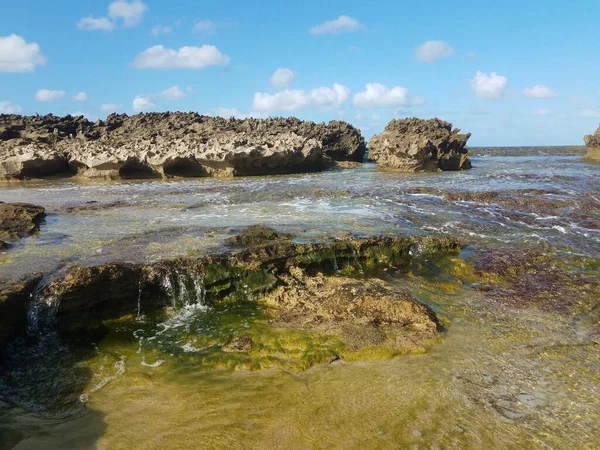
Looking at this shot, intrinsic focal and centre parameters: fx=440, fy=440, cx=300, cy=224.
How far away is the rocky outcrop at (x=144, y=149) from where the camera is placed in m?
24.6

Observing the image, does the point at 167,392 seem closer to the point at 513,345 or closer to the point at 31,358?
the point at 31,358

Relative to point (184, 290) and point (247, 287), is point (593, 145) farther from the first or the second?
point (184, 290)

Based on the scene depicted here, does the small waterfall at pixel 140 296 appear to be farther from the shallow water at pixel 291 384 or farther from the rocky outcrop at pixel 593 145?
the rocky outcrop at pixel 593 145

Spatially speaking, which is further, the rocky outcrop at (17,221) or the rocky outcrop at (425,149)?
the rocky outcrop at (425,149)

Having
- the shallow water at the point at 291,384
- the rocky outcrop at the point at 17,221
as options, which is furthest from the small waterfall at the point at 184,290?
the rocky outcrop at the point at 17,221

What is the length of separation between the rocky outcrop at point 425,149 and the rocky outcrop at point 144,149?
16.3 ft

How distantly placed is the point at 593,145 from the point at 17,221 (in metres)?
42.4

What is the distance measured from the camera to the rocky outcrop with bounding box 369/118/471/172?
2842 cm

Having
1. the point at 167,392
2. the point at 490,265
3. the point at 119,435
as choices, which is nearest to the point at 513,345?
the point at 490,265

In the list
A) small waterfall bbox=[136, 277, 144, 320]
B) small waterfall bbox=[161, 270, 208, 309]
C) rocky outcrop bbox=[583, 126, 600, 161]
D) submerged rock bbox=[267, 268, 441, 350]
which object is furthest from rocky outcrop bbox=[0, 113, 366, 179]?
rocky outcrop bbox=[583, 126, 600, 161]

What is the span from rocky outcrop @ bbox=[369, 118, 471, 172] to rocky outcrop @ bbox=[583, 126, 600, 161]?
14.0 metres

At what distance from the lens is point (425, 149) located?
92.2 feet

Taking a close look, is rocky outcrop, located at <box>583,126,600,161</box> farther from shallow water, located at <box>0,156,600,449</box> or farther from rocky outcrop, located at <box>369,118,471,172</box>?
shallow water, located at <box>0,156,600,449</box>

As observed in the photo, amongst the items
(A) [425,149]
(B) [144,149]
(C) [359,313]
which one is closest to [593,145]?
(A) [425,149]
